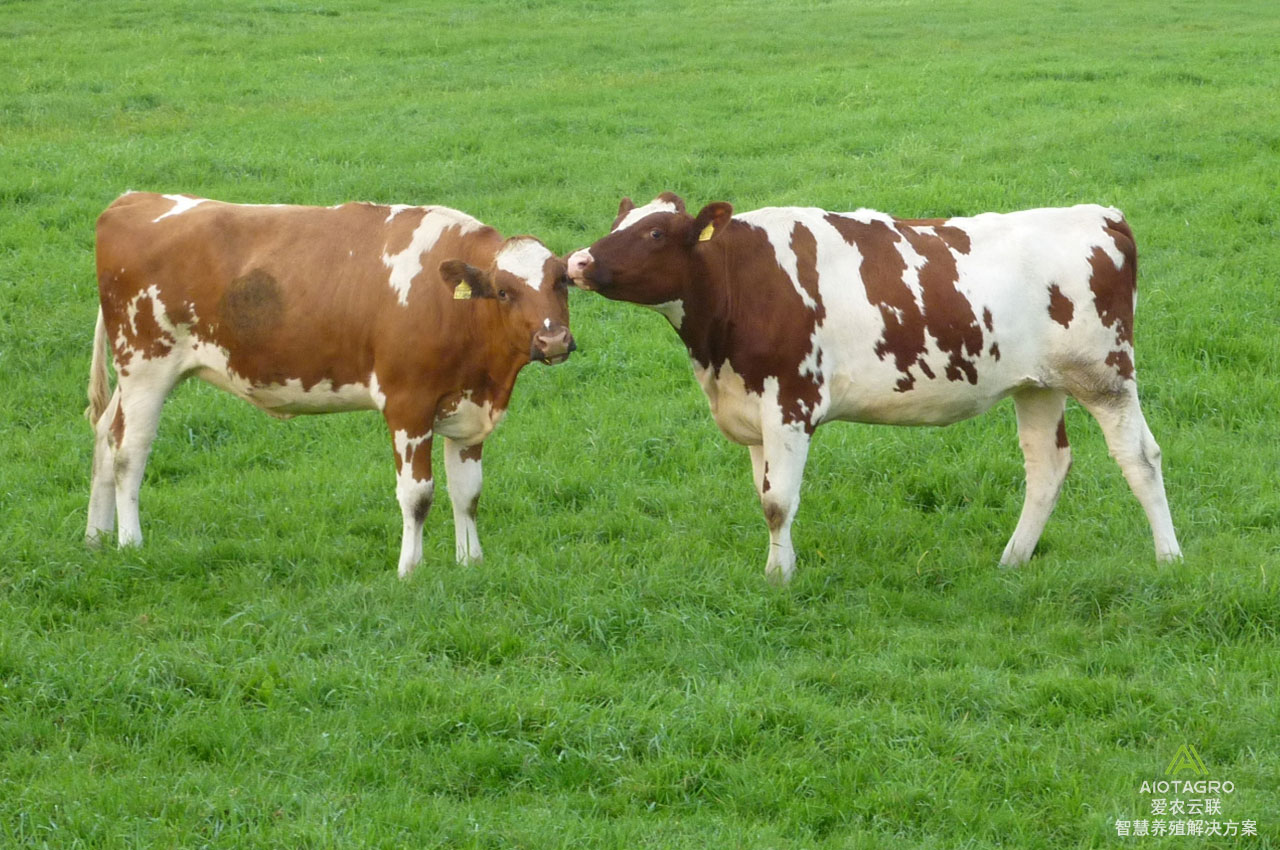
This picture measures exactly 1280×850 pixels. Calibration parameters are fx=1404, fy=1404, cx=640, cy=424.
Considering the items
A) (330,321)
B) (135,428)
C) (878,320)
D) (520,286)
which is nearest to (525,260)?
A: (520,286)

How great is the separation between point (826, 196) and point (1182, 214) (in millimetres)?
3711

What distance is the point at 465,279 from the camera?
748cm

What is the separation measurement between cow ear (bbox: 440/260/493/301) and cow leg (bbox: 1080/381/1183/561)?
3.50m

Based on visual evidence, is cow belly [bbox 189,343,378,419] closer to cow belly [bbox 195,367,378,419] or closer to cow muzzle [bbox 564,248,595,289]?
cow belly [bbox 195,367,378,419]

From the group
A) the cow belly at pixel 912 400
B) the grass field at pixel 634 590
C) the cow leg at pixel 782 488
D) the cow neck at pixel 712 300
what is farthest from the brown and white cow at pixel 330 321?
the cow belly at pixel 912 400

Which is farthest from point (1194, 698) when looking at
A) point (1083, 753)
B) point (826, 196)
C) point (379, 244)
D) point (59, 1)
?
point (59, 1)

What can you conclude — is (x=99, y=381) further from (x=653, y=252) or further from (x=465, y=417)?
(x=653, y=252)

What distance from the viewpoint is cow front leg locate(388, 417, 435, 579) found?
787 centimetres

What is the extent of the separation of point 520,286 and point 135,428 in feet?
8.75

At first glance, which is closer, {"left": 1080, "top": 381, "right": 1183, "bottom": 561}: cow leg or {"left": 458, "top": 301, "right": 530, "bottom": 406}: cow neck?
{"left": 458, "top": 301, "right": 530, "bottom": 406}: cow neck

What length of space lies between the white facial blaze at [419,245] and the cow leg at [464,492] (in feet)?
3.23

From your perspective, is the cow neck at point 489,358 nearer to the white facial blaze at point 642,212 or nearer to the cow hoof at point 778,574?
the white facial blaze at point 642,212

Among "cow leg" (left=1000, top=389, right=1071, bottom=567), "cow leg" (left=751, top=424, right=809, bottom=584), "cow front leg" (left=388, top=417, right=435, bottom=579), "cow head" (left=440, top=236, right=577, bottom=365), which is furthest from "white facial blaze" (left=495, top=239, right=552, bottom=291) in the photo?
"cow leg" (left=1000, top=389, right=1071, bottom=567)

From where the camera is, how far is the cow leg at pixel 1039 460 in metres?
8.39
